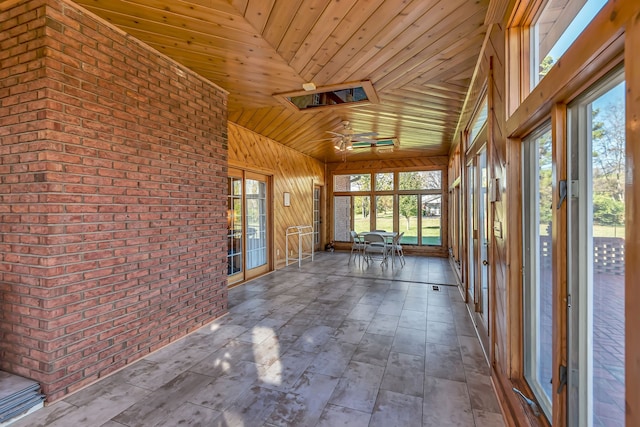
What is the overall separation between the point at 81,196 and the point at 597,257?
311 cm

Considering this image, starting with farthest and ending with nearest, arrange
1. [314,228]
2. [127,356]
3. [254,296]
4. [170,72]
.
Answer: [314,228] < [254,296] < [170,72] < [127,356]

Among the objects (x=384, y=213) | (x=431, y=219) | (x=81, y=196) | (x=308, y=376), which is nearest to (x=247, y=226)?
(x=81, y=196)

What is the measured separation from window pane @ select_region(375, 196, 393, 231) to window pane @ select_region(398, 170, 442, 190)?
601 millimetres

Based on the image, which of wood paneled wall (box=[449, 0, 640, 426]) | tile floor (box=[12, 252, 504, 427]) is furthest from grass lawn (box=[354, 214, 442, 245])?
wood paneled wall (box=[449, 0, 640, 426])

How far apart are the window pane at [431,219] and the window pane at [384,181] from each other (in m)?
1.08

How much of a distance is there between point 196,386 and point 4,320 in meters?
1.56

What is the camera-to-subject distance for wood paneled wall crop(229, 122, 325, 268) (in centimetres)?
558

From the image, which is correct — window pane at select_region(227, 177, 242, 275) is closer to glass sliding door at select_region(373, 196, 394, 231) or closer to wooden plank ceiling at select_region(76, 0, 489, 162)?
wooden plank ceiling at select_region(76, 0, 489, 162)

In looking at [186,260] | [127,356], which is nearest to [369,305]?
[186,260]

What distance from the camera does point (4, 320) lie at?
2.28m

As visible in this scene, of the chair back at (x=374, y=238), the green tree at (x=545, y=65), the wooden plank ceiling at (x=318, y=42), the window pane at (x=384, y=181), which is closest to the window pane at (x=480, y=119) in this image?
the wooden plank ceiling at (x=318, y=42)

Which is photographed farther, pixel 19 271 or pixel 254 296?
pixel 254 296

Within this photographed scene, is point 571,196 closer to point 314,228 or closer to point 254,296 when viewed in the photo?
point 254,296

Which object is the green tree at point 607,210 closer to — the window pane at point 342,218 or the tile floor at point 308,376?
the tile floor at point 308,376
